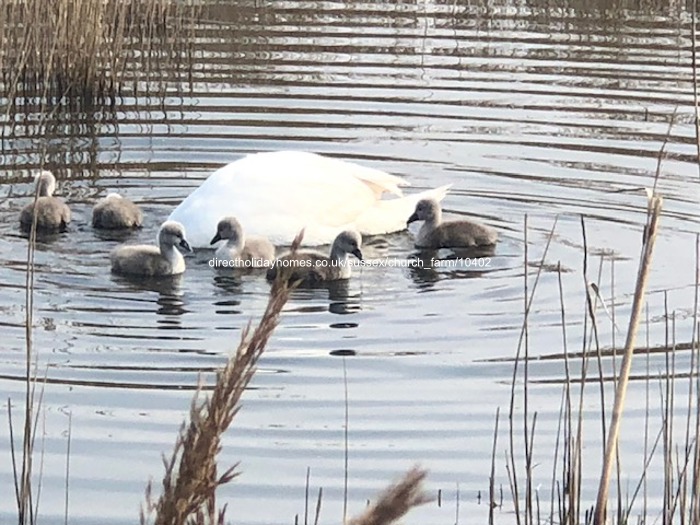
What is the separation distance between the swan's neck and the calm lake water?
7 cm

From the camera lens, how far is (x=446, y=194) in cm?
920

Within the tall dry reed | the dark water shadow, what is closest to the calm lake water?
the dark water shadow

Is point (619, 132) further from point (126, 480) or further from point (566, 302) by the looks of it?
point (126, 480)

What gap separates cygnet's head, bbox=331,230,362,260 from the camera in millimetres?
7723

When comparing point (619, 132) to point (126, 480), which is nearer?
point (126, 480)

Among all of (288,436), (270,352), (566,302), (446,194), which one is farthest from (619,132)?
(288,436)

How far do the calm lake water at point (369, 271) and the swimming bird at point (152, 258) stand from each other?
7cm

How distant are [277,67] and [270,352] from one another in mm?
6579

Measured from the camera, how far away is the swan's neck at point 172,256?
752cm

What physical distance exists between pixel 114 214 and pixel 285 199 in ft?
2.77

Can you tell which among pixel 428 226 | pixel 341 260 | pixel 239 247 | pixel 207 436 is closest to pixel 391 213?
pixel 428 226

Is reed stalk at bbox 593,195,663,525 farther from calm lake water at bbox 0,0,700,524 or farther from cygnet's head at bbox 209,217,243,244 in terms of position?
cygnet's head at bbox 209,217,243,244

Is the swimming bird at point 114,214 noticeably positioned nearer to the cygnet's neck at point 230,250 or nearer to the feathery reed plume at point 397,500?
the cygnet's neck at point 230,250

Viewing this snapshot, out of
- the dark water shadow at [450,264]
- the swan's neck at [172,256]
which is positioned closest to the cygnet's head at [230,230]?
the swan's neck at [172,256]
